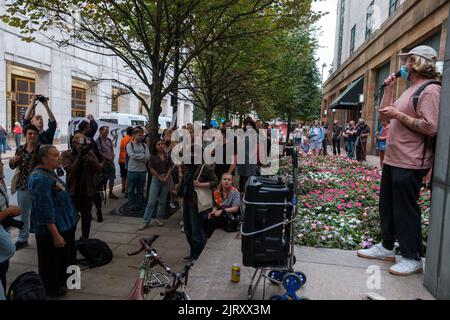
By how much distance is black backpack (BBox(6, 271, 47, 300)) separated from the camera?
2826 mm

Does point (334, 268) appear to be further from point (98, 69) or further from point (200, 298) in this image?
point (98, 69)

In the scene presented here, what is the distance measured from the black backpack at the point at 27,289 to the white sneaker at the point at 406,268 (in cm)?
311

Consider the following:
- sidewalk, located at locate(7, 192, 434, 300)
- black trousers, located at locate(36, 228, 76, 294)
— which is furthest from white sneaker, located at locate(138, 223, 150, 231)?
black trousers, located at locate(36, 228, 76, 294)

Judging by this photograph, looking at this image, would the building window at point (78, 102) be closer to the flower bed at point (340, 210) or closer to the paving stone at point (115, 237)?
the flower bed at point (340, 210)

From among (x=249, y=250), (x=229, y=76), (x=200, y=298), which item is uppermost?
(x=229, y=76)

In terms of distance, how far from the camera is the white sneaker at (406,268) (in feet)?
11.7

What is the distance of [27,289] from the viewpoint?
2.88m

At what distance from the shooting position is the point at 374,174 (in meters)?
10.5

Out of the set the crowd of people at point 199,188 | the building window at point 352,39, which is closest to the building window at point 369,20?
the building window at point 352,39

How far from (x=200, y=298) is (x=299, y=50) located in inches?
540

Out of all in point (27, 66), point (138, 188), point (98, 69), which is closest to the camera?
point (138, 188)

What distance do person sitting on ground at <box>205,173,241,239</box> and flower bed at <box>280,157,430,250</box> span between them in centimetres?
91
